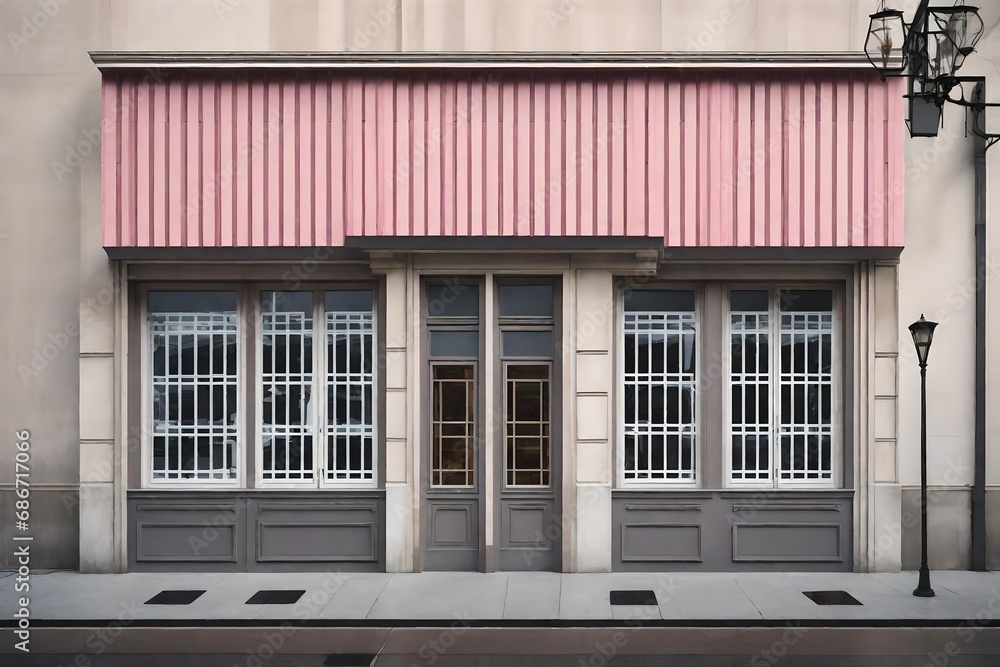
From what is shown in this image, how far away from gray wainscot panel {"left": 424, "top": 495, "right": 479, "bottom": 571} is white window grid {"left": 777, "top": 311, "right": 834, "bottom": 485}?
13.4ft

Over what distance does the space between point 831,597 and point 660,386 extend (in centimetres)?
319

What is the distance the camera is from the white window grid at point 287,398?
10.8m

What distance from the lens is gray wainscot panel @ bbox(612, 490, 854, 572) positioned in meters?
10.4

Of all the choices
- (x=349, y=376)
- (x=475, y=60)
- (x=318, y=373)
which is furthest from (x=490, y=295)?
(x=475, y=60)

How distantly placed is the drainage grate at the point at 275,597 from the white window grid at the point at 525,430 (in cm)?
295

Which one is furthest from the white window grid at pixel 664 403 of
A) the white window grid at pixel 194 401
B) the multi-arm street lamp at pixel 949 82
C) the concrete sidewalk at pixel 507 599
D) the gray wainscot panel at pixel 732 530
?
the white window grid at pixel 194 401

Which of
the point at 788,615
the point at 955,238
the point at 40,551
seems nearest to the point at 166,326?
the point at 40,551

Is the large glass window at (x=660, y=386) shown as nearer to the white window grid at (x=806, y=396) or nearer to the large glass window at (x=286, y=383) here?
the white window grid at (x=806, y=396)

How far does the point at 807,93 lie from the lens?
1031 centimetres

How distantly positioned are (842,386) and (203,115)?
896cm

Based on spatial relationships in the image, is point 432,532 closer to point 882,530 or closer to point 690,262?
point 690,262

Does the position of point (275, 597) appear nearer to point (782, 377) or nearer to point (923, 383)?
point (782, 377)

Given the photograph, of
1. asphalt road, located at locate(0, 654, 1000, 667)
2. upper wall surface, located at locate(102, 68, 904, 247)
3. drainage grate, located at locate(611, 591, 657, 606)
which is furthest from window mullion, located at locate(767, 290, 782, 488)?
asphalt road, located at locate(0, 654, 1000, 667)

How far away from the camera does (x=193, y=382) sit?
1080 centimetres
